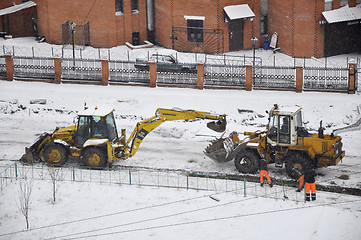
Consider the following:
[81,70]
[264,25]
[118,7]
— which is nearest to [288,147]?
[81,70]

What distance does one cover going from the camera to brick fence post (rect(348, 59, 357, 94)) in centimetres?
2973

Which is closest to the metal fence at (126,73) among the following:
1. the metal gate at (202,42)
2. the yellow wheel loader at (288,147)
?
the metal gate at (202,42)

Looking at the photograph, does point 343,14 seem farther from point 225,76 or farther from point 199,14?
point 225,76

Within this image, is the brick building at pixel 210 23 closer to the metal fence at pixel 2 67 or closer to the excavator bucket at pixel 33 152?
the metal fence at pixel 2 67

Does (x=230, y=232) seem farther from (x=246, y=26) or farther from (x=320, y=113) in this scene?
(x=246, y=26)

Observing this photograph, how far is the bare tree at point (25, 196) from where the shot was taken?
18797 mm

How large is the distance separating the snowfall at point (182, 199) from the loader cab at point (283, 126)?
140 centimetres

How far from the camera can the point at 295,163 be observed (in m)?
21.5

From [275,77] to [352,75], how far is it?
3792mm

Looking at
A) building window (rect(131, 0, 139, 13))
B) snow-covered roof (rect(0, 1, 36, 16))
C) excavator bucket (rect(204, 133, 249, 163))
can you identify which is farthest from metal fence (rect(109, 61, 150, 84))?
snow-covered roof (rect(0, 1, 36, 16))

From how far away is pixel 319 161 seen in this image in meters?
21.5

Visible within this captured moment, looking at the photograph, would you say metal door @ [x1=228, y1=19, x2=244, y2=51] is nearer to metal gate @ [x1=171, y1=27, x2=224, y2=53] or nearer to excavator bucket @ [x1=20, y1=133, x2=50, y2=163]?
metal gate @ [x1=171, y1=27, x2=224, y2=53]

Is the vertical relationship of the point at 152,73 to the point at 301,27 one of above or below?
below

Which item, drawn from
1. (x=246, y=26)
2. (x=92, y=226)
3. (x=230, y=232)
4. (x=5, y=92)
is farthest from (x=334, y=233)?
(x=246, y=26)
